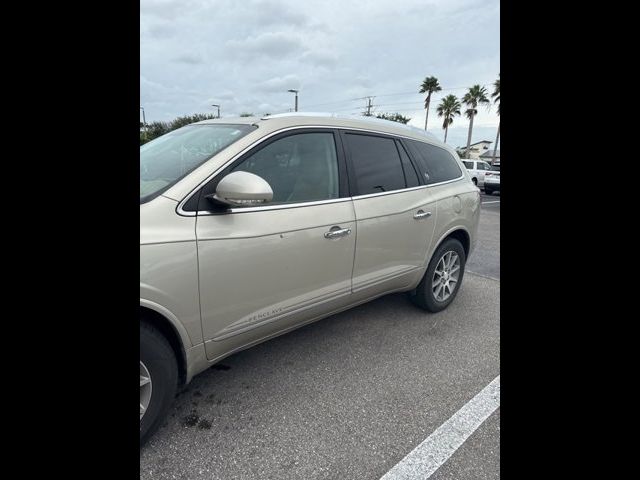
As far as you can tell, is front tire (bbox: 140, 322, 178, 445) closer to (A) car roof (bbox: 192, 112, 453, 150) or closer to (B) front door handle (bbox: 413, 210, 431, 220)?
(A) car roof (bbox: 192, 112, 453, 150)

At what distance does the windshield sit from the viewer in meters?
1.81

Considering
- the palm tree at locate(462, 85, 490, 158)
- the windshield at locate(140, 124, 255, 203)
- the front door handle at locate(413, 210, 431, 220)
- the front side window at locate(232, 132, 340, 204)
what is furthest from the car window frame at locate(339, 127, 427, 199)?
the palm tree at locate(462, 85, 490, 158)

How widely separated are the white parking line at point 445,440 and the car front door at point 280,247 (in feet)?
3.11

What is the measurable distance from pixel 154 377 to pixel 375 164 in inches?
77.8

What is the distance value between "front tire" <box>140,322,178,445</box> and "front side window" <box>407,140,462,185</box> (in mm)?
2398

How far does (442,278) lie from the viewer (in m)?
3.32

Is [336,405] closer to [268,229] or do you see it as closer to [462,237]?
[268,229]

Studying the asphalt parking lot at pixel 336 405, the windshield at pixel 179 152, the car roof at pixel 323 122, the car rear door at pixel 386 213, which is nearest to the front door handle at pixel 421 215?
the car rear door at pixel 386 213

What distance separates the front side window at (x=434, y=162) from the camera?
9.96 ft

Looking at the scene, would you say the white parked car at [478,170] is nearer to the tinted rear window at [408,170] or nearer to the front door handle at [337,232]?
the tinted rear window at [408,170]
